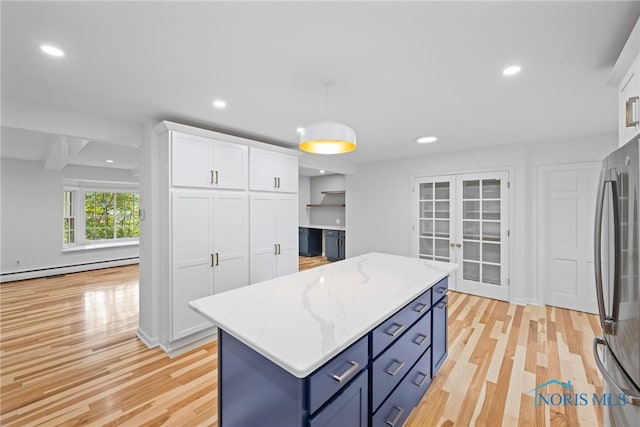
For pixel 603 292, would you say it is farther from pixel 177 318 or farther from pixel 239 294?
pixel 177 318

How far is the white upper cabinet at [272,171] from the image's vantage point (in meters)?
3.30

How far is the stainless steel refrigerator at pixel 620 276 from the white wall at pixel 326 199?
5.88m

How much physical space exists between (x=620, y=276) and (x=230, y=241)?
9.85 ft

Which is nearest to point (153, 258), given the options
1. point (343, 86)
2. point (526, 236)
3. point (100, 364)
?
point (100, 364)

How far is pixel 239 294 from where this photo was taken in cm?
167

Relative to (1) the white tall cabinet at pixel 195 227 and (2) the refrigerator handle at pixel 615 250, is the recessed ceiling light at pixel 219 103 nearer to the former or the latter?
(1) the white tall cabinet at pixel 195 227

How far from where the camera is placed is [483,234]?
4234mm

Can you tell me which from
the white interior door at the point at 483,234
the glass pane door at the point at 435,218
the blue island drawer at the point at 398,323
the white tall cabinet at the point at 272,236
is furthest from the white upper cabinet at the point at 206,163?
the white interior door at the point at 483,234

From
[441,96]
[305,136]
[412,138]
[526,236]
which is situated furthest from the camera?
[526,236]

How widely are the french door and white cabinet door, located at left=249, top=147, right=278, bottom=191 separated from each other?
108 inches

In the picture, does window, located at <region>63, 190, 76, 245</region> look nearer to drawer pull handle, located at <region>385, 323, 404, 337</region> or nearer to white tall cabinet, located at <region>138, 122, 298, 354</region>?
white tall cabinet, located at <region>138, 122, 298, 354</region>

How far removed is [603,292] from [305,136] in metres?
1.81

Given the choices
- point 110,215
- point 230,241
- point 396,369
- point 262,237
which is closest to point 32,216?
point 110,215

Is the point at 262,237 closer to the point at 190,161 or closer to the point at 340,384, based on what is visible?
the point at 190,161
